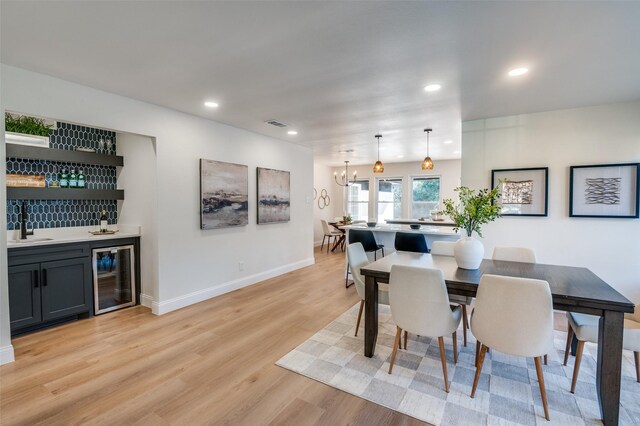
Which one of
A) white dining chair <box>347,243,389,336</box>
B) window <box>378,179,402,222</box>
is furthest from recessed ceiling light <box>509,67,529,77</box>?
window <box>378,179,402,222</box>

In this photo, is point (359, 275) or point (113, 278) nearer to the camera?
point (359, 275)

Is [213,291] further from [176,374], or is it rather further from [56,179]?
[56,179]

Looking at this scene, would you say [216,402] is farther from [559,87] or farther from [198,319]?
[559,87]

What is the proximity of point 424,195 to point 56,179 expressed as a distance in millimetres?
7976

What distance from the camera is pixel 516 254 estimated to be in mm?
2992

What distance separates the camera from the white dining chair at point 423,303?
2150mm

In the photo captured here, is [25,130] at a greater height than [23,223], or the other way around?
[25,130]

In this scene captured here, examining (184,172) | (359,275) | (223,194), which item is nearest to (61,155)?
(184,172)

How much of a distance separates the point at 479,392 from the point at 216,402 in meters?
1.90

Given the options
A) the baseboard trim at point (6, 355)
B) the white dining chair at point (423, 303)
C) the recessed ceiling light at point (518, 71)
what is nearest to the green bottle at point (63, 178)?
the baseboard trim at point (6, 355)

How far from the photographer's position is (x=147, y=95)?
323 cm

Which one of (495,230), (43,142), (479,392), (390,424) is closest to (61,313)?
(43,142)

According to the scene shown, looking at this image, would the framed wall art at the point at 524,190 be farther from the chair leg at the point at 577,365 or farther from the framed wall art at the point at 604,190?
the chair leg at the point at 577,365

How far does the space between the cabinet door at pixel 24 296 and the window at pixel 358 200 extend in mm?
7613
